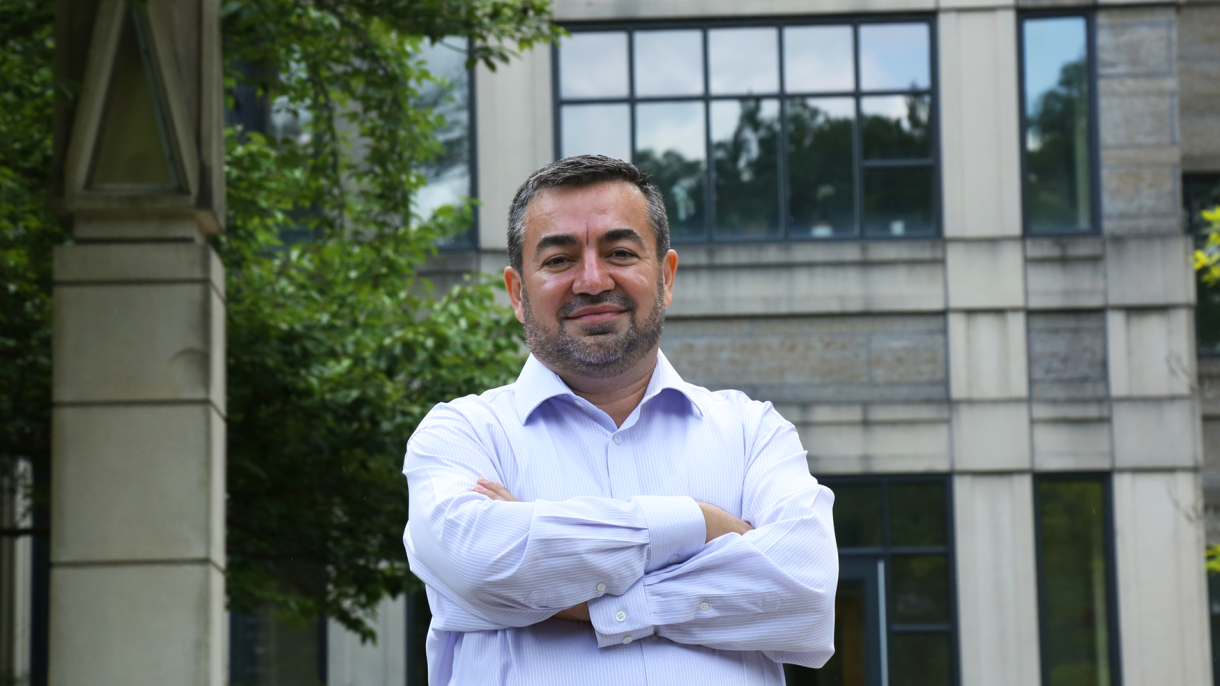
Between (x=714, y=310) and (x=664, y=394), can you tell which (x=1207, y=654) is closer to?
(x=714, y=310)

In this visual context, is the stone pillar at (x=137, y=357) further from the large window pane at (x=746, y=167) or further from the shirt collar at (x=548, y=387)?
the large window pane at (x=746, y=167)

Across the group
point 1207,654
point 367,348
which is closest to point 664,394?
point 367,348

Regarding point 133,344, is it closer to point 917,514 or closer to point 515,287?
point 515,287

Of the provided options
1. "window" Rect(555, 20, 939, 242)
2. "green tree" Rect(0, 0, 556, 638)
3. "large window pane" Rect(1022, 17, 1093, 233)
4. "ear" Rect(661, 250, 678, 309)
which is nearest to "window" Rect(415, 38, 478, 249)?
"window" Rect(555, 20, 939, 242)

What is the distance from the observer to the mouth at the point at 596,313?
3311 millimetres

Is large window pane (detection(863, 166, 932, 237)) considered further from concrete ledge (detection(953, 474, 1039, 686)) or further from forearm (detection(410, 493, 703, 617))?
forearm (detection(410, 493, 703, 617))

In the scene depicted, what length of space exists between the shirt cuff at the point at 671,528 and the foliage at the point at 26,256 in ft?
23.9

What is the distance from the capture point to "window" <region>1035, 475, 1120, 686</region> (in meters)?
15.4

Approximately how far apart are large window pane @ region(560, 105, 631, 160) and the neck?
41.4ft

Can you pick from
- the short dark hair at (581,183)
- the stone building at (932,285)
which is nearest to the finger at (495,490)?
the short dark hair at (581,183)

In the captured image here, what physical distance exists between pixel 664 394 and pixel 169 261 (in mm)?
4633

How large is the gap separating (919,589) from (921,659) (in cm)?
75

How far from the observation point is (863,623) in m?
15.3

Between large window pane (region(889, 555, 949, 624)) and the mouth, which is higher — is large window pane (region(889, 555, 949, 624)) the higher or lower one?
the lower one
